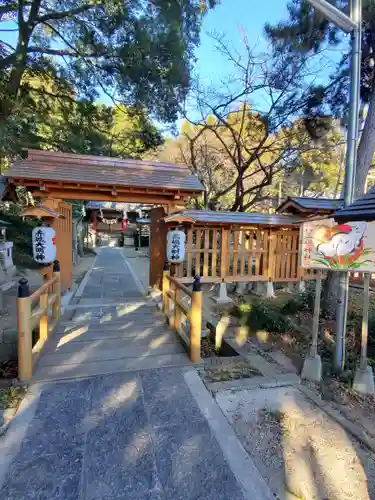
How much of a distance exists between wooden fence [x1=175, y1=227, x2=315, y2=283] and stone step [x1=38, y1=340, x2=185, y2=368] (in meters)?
2.91

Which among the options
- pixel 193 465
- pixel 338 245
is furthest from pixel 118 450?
pixel 338 245

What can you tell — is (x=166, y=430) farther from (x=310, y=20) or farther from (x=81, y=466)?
(x=310, y=20)

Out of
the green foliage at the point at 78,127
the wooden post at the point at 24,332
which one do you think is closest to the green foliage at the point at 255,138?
the green foliage at the point at 78,127

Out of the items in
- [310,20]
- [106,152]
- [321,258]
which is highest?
[310,20]

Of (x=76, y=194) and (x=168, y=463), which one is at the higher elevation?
(x=76, y=194)

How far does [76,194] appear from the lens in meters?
6.13

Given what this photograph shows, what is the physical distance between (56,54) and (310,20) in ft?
23.6

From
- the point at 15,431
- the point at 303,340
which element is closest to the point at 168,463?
the point at 15,431

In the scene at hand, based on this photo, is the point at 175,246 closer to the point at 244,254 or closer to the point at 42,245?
the point at 244,254

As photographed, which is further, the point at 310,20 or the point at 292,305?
the point at 310,20

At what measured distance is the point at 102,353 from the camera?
423cm

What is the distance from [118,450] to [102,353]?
193 centimetres

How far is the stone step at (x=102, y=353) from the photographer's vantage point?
Result: 397 centimetres

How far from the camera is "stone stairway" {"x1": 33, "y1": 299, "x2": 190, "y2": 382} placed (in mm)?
3809
